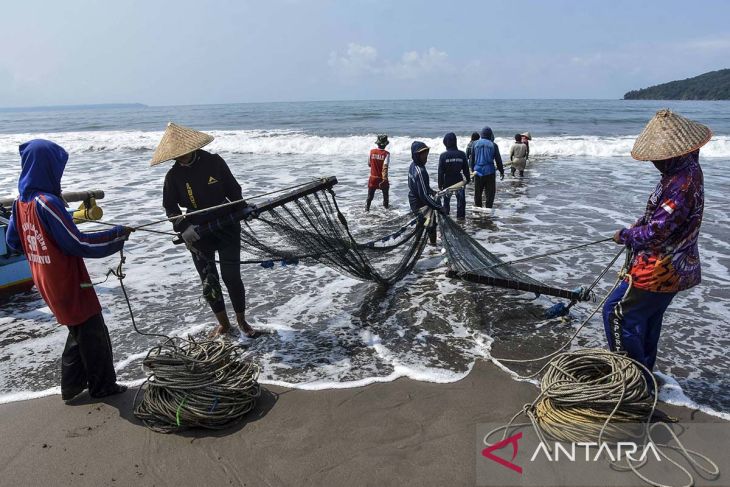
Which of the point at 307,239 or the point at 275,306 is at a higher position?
the point at 307,239

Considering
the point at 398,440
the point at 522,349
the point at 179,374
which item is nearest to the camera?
the point at 398,440

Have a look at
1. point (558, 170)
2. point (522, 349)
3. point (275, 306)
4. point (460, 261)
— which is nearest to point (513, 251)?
point (460, 261)

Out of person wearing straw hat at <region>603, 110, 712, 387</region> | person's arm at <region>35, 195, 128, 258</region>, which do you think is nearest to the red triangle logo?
person wearing straw hat at <region>603, 110, 712, 387</region>

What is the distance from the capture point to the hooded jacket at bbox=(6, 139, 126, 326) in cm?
290

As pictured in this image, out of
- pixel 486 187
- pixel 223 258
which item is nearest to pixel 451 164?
pixel 486 187

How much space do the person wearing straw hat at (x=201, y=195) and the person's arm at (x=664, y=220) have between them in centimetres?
283

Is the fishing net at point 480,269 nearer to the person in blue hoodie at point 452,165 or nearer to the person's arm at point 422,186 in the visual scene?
the person's arm at point 422,186

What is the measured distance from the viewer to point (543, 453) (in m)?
2.67

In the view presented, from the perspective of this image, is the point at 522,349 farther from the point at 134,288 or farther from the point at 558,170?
the point at 558,170

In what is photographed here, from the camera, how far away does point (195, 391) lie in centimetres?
305

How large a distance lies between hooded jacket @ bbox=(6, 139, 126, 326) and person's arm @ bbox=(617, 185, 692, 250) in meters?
3.23

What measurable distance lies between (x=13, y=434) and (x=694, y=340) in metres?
5.14

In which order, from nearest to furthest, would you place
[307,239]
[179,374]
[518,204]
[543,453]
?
1. [543,453]
2. [179,374]
3. [307,239]
4. [518,204]

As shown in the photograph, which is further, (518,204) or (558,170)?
(558,170)
